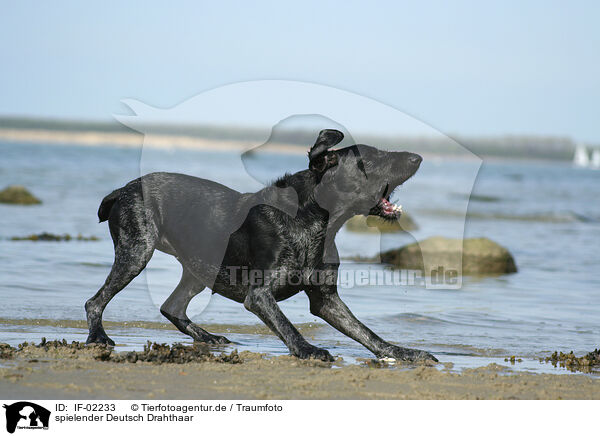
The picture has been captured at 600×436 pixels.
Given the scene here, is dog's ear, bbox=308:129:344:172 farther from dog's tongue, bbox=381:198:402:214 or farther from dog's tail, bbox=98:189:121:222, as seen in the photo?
dog's tail, bbox=98:189:121:222

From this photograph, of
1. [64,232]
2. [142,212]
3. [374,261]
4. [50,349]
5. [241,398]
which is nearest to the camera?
[241,398]

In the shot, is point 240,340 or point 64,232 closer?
point 240,340

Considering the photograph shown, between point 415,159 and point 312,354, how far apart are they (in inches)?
73.8

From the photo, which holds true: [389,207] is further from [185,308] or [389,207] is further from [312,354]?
[185,308]

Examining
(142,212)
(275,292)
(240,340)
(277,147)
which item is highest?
(277,147)

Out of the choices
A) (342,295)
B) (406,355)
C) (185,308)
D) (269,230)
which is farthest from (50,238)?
(406,355)

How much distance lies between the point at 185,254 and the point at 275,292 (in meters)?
1.10

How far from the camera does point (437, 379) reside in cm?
610

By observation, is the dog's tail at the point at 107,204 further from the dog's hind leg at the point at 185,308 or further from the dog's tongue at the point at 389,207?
the dog's tongue at the point at 389,207

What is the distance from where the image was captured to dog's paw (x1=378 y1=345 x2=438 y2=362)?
23.1 feet

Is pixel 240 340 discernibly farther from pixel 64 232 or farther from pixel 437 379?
pixel 64 232

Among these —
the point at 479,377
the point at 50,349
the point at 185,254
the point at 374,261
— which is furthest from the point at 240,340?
the point at 374,261

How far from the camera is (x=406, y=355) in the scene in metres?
7.05
